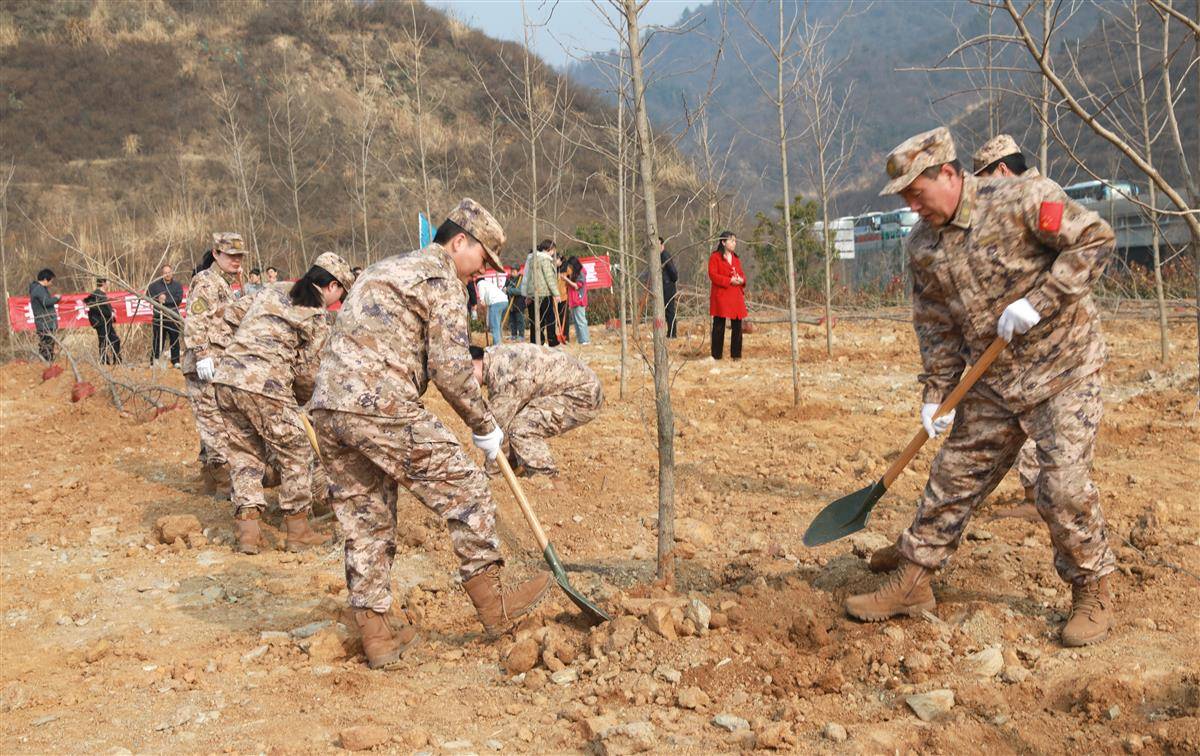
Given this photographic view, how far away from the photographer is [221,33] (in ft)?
137

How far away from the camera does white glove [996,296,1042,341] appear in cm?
321

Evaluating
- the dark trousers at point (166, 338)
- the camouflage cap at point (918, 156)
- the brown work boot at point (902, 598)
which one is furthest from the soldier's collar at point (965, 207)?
the dark trousers at point (166, 338)

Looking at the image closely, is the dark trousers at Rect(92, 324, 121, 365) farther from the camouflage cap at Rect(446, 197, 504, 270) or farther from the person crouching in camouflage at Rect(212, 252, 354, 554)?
the camouflage cap at Rect(446, 197, 504, 270)

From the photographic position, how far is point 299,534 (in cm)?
584

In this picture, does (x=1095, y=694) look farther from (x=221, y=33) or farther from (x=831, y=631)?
(x=221, y=33)

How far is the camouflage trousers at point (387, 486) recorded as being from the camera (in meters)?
3.71

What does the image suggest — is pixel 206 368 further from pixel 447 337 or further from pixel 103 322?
pixel 103 322

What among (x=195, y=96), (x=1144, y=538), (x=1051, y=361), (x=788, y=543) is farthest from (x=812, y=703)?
(x=195, y=96)

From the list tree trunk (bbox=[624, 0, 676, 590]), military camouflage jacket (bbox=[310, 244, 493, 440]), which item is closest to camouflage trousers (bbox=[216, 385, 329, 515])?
A: military camouflage jacket (bbox=[310, 244, 493, 440])

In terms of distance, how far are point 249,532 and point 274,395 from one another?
0.87m

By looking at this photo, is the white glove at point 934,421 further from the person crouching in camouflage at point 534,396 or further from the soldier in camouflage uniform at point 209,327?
the soldier in camouflage uniform at point 209,327

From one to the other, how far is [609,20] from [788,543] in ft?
8.86

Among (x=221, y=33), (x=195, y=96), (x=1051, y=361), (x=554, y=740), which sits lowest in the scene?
(x=554, y=740)

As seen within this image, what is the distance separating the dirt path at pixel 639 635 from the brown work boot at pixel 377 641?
97 millimetres
